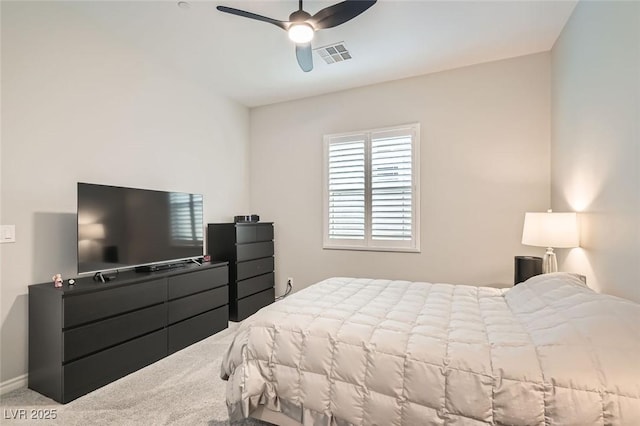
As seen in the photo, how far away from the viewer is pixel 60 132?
2.58 metres

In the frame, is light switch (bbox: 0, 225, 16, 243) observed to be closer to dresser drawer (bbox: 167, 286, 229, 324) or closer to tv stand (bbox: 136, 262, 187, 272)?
tv stand (bbox: 136, 262, 187, 272)

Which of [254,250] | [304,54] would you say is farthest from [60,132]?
[254,250]

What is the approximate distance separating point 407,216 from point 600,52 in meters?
2.23

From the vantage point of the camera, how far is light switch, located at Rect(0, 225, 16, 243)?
2242 millimetres

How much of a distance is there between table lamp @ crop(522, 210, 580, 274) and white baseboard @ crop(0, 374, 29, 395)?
4.13 meters

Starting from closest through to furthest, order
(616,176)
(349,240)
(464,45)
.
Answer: (616,176) → (464,45) → (349,240)

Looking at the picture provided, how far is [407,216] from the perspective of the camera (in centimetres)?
386

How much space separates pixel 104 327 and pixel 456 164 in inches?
148

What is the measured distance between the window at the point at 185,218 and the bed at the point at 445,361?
5.93ft

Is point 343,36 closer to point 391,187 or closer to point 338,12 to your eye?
point 338,12

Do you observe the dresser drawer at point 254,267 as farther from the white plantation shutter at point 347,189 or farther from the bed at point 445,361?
the bed at point 445,361

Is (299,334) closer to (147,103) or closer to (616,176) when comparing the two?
(616,176)

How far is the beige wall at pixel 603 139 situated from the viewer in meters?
1.75

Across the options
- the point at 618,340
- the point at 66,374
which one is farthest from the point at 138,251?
the point at 618,340
